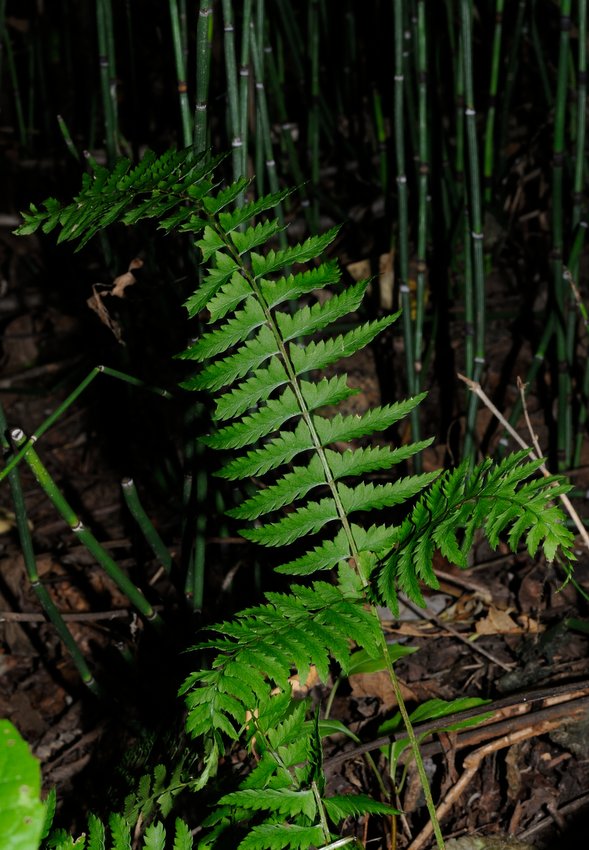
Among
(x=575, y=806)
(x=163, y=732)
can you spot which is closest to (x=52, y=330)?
(x=163, y=732)

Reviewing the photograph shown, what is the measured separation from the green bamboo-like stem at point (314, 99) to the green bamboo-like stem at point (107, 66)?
27.2 inches

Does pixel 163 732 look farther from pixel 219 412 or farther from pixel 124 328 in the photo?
pixel 124 328

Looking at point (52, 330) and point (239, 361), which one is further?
point (52, 330)

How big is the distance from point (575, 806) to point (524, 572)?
0.46 meters

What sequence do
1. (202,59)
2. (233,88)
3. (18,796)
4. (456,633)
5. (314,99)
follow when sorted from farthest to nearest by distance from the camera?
1. (314,99)
2. (456,633)
3. (233,88)
4. (202,59)
5. (18,796)

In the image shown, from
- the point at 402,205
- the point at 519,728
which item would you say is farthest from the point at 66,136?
the point at 519,728

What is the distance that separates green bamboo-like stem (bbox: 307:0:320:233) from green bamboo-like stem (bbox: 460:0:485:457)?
713 mm

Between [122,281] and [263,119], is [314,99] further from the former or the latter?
[122,281]

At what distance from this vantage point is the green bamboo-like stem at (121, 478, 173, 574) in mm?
1160

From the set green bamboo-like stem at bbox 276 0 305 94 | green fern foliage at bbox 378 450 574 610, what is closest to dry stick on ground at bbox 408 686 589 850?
green fern foliage at bbox 378 450 574 610

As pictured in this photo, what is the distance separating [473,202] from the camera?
1.44 m

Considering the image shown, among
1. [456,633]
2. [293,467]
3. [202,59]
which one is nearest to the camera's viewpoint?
[293,467]

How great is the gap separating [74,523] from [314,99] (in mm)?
1446

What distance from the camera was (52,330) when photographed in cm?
245
